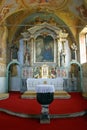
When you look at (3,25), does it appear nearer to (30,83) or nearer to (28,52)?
(28,52)

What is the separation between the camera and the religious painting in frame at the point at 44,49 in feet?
49.3

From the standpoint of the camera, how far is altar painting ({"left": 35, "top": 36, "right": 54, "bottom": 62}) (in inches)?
592

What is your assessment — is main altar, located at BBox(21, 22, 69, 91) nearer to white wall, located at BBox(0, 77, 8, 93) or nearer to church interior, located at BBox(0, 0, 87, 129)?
church interior, located at BBox(0, 0, 87, 129)

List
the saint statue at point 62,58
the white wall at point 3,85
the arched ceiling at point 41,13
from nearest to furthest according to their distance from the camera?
the arched ceiling at point 41,13
the white wall at point 3,85
the saint statue at point 62,58

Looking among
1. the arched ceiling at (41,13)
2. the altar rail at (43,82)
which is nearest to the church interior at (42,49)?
the arched ceiling at (41,13)

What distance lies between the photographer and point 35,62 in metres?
15.0

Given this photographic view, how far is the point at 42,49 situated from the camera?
599 inches

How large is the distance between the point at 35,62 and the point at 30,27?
3.14 meters

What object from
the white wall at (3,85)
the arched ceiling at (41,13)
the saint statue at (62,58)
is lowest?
the white wall at (3,85)

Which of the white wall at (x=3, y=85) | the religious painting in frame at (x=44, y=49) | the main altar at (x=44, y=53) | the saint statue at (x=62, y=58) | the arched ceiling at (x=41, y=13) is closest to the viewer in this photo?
the arched ceiling at (x=41, y=13)

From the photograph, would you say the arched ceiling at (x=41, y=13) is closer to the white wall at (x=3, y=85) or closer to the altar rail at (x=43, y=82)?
the white wall at (x=3, y=85)

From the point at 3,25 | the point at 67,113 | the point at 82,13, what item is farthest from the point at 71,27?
the point at 67,113

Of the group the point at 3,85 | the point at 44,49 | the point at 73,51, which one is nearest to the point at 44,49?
the point at 44,49

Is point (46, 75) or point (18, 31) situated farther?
point (18, 31)
